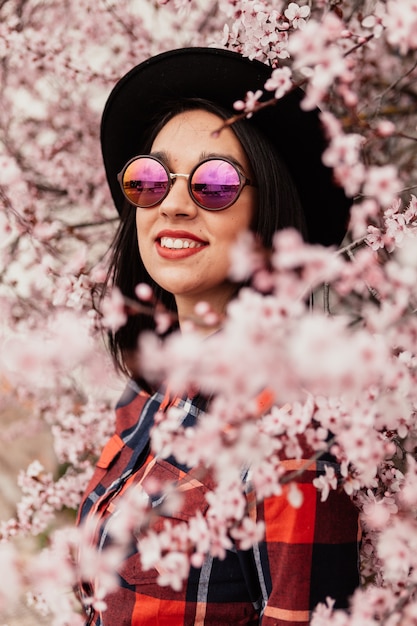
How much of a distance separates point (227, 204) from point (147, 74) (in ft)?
1.63

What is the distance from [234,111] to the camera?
1571 millimetres

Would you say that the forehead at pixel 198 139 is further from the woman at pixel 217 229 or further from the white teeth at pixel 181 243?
the white teeth at pixel 181 243

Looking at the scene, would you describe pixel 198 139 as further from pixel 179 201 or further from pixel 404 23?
pixel 404 23

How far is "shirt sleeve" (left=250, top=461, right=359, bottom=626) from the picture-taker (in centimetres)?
125

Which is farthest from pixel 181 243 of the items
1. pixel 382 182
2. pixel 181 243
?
pixel 382 182

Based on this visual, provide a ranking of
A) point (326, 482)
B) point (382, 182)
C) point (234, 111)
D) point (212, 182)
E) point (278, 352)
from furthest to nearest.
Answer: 1. point (234, 111)
2. point (212, 182)
3. point (326, 482)
4. point (382, 182)
5. point (278, 352)

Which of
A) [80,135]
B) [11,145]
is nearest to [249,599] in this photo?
[80,135]

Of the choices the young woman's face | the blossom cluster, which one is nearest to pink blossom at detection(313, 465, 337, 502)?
the blossom cluster

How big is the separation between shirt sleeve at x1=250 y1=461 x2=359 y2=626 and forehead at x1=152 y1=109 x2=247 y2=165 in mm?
763

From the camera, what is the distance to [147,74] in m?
1.68

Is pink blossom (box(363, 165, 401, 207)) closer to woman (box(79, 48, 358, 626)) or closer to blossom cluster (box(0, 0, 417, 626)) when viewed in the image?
blossom cluster (box(0, 0, 417, 626))

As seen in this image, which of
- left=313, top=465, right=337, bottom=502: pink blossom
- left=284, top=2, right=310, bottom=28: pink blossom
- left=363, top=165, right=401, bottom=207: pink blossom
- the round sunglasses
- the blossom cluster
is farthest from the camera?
left=284, top=2, right=310, bottom=28: pink blossom

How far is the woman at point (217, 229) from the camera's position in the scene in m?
1.28

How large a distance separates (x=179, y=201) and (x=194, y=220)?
0.19 ft
